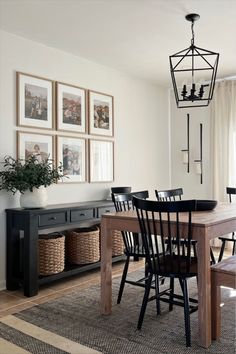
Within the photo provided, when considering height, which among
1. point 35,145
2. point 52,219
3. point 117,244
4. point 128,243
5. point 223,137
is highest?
point 223,137

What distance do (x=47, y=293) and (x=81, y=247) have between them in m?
0.67

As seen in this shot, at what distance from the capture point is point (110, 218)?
2805 millimetres

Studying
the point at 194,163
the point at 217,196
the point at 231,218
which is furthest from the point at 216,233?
the point at 194,163

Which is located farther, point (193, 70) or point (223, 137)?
point (223, 137)

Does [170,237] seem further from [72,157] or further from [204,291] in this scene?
[72,157]

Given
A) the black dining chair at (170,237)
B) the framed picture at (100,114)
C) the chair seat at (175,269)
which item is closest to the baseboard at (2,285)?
the black dining chair at (170,237)

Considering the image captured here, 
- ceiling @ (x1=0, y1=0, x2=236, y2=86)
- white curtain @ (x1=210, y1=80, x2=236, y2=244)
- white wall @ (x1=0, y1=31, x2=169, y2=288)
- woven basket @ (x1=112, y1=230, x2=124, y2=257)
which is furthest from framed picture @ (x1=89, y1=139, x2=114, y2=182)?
white curtain @ (x1=210, y1=80, x2=236, y2=244)

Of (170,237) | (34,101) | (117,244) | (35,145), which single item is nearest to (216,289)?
(170,237)

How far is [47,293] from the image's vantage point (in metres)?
3.43

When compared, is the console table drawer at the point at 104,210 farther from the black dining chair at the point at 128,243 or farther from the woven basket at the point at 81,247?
the black dining chair at the point at 128,243

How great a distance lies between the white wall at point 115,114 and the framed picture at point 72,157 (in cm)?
13

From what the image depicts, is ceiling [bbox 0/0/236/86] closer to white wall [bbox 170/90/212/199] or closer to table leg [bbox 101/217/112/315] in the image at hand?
white wall [bbox 170/90/212/199]

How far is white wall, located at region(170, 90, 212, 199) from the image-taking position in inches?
221

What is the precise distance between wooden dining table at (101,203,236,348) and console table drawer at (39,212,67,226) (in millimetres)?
860
